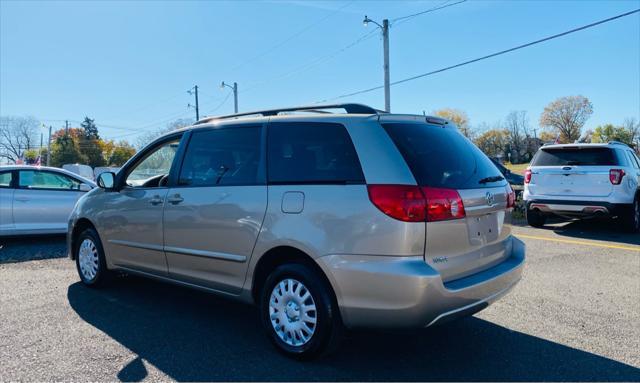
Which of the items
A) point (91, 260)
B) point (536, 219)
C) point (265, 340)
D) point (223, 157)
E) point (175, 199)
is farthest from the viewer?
point (536, 219)

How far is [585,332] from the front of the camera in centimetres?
398

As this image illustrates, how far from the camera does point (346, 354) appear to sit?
3.56 metres

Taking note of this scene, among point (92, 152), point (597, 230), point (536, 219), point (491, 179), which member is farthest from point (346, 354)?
Answer: point (92, 152)

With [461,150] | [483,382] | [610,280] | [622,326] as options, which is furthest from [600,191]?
[483,382]

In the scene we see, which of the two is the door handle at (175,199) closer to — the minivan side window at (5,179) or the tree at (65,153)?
the minivan side window at (5,179)

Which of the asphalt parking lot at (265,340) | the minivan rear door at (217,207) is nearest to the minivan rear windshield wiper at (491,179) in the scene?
the asphalt parking lot at (265,340)

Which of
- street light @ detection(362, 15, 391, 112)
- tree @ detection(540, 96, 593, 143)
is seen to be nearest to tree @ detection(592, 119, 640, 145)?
tree @ detection(540, 96, 593, 143)

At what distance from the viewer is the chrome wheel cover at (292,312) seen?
333 centimetres

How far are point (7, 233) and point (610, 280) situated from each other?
9.35 meters

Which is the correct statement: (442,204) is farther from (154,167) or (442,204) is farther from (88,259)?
(88,259)

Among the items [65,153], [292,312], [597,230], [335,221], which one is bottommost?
[597,230]

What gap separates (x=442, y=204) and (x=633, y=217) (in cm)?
786

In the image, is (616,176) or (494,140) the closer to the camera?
(616,176)

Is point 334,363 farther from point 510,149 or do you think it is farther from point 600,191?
point 510,149
